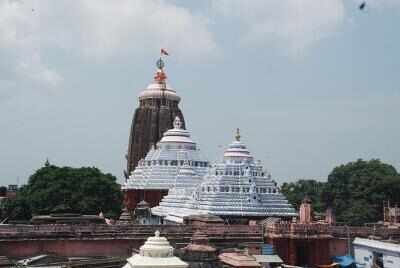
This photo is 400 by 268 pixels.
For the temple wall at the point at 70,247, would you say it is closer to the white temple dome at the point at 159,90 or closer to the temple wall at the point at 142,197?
the temple wall at the point at 142,197

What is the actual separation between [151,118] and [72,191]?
65.8 ft

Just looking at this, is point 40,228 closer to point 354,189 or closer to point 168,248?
point 168,248

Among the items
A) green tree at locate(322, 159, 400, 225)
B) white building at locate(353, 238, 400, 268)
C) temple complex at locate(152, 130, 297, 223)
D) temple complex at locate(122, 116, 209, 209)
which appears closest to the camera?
white building at locate(353, 238, 400, 268)

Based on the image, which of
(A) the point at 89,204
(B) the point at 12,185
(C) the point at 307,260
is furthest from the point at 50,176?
(B) the point at 12,185

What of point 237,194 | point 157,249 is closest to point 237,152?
point 237,194

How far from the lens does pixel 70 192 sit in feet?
158

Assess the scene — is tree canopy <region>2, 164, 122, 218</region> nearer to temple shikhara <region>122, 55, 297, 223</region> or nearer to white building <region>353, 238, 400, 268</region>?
temple shikhara <region>122, 55, 297, 223</region>

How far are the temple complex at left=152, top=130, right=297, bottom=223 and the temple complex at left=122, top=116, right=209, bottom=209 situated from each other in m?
9.20

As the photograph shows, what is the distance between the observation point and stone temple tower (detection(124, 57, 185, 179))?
66.8m

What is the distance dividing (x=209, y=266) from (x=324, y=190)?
50989 mm

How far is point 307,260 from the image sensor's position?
33500 millimetres

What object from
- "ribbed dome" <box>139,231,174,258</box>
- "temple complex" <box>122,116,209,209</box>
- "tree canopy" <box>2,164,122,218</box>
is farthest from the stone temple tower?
"ribbed dome" <box>139,231,174,258</box>

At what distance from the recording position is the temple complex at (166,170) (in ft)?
178

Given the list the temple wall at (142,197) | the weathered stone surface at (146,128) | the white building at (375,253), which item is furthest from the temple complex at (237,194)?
the weathered stone surface at (146,128)
